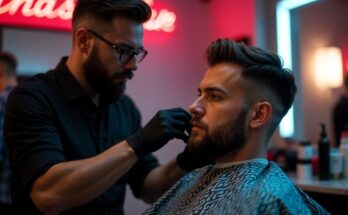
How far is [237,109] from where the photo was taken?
52.5 inches

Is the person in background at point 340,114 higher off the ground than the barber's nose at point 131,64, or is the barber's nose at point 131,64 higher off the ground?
the barber's nose at point 131,64

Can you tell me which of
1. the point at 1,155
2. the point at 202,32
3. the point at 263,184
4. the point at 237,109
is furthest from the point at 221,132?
the point at 202,32

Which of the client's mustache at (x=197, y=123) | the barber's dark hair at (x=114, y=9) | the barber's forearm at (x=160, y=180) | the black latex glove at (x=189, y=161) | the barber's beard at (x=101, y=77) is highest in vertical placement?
the barber's dark hair at (x=114, y=9)

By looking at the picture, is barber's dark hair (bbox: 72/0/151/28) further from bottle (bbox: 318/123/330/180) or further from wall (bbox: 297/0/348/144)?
wall (bbox: 297/0/348/144)

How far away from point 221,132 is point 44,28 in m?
2.30

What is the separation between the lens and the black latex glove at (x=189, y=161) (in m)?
1.53

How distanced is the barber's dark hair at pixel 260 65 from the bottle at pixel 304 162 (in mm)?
1006

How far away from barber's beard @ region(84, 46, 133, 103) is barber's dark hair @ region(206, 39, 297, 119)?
40 cm

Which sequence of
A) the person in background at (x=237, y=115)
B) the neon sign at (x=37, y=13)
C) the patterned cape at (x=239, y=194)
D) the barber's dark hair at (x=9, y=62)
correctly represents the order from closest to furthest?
the patterned cape at (x=239, y=194), the person in background at (x=237, y=115), the barber's dark hair at (x=9, y=62), the neon sign at (x=37, y=13)

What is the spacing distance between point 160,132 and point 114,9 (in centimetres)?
51

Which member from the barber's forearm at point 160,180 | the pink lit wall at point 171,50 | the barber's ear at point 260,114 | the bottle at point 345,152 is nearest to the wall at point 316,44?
the pink lit wall at point 171,50

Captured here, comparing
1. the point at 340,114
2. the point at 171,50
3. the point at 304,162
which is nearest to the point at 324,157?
the point at 304,162

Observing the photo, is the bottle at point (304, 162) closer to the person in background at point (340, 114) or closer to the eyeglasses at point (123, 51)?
the person in background at point (340, 114)

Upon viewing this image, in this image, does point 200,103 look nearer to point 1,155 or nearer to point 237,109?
point 237,109
